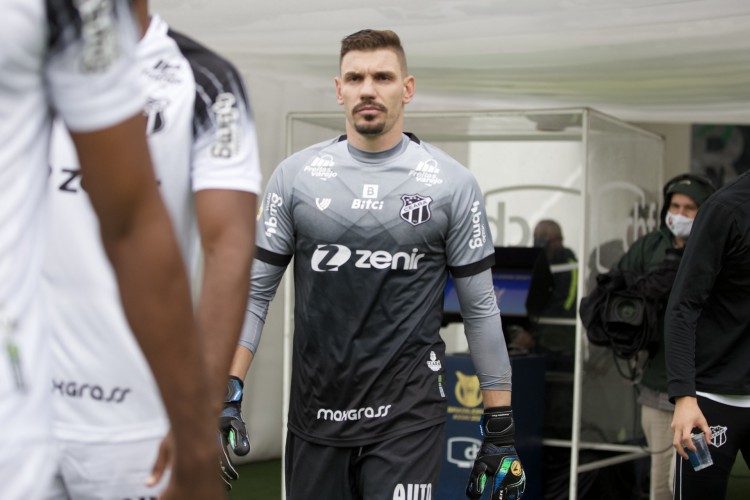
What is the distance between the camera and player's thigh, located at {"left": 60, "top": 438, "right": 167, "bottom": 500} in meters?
2.32

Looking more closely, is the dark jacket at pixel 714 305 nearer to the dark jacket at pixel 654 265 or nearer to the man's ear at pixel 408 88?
the man's ear at pixel 408 88

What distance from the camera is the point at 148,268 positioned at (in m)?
1.46

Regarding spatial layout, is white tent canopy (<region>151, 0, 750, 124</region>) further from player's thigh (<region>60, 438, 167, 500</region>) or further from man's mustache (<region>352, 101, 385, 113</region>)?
player's thigh (<region>60, 438, 167, 500</region>)

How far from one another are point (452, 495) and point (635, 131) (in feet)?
8.44

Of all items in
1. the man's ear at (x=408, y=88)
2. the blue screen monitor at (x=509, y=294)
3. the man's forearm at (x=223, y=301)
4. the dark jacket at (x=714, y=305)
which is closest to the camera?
the man's forearm at (x=223, y=301)

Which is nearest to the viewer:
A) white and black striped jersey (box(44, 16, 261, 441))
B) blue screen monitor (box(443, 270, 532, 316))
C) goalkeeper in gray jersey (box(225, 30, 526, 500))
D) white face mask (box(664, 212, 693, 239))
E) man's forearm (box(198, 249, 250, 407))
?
man's forearm (box(198, 249, 250, 407))

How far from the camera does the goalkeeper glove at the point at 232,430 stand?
4.06 m

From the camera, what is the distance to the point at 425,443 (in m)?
4.16

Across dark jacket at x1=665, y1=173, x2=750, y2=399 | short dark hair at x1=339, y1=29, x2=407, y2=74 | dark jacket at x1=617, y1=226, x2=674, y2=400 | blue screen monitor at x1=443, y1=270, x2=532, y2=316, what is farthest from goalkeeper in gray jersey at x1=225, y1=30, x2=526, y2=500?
blue screen monitor at x1=443, y1=270, x2=532, y2=316

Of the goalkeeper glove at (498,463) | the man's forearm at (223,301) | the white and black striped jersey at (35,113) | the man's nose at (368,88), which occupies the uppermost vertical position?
the man's nose at (368,88)

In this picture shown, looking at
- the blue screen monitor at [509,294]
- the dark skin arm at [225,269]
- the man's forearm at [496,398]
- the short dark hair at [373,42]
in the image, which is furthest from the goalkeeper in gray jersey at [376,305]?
the blue screen monitor at [509,294]

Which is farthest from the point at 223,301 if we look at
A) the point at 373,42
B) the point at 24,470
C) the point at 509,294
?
the point at 509,294

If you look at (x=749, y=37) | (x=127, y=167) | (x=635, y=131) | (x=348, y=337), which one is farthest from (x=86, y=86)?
(x=635, y=131)

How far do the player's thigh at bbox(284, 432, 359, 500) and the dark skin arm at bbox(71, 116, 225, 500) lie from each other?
271 cm
